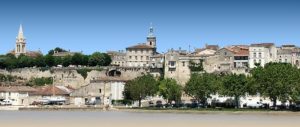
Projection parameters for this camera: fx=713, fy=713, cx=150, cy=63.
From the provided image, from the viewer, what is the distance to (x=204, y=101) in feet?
256

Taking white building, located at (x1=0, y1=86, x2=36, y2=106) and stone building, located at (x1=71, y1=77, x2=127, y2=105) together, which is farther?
white building, located at (x1=0, y1=86, x2=36, y2=106)

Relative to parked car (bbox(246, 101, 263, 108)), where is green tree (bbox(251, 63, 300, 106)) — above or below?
above

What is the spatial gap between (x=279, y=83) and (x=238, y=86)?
261 inches

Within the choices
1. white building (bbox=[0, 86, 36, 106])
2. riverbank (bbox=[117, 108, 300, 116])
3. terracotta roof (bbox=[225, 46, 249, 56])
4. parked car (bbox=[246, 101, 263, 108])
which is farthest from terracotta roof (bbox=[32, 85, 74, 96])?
parked car (bbox=[246, 101, 263, 108])

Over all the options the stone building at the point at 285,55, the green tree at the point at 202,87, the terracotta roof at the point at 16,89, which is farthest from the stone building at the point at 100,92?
the stone building at the point at 285,55

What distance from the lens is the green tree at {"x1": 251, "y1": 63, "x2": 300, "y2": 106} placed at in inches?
2667

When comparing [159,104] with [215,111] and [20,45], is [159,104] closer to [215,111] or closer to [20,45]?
[215,111]

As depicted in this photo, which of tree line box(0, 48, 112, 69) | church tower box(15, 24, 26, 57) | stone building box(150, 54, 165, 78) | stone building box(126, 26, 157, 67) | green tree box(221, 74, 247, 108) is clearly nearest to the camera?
green tree box(221, 74, 247, 108)

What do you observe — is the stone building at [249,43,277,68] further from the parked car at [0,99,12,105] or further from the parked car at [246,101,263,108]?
the parked car at [0,99,12,105]

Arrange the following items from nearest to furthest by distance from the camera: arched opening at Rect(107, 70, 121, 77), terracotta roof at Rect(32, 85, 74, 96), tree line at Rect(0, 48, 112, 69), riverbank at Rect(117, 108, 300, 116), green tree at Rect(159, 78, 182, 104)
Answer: riverbank at Rect(117, 108, 300, 116) → green tree at Rect(159, 78, 182, 104) → terracotta roof at Rect(32, 85, 74, 96) → arched opening at Rect(107, 70, 121, 77) → tree line at Rect(0, 48, 112, 69)

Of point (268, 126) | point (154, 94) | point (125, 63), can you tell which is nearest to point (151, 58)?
point (125, 63)

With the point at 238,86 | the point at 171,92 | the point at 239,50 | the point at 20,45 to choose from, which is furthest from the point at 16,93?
the point at 20,45

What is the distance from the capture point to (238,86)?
241ft

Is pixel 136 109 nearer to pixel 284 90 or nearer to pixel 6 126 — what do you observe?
pixel 284 90
